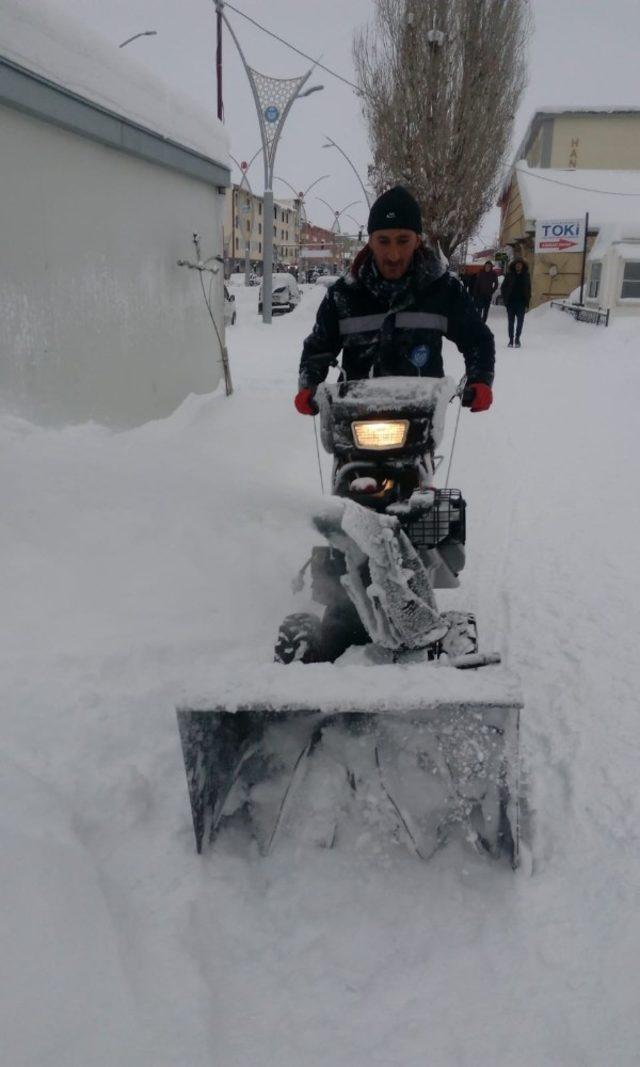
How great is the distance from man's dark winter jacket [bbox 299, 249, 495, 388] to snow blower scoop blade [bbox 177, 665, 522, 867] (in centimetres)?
169

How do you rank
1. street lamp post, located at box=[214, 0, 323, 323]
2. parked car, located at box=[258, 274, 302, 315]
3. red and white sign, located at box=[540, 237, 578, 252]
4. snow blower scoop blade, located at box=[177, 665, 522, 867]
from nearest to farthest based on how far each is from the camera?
snow blower scoop blade, located at box=[177, 665, 522, 867] → street lamp post, located at box=[214, 0, 323, 323] → red and white sign, located at box=[540, 237, 578, 252] → parked car, located at box=[258, 274, 302, 315]

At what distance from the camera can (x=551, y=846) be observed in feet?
7.84

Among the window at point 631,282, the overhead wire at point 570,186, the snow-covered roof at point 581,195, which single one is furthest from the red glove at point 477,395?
the overhead wire at point 570,186

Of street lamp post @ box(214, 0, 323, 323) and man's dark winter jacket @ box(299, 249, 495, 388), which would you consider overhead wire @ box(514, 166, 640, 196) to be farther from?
man's dark winter jacket @ box(299, 249, 495, 388)

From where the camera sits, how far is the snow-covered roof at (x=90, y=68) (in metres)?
5.31

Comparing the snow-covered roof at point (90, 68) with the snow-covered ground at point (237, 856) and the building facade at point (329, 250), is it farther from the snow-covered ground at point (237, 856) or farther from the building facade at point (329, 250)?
the building facade at point (329, 250)

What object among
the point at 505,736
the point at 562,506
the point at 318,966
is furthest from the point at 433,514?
the point at 562,506

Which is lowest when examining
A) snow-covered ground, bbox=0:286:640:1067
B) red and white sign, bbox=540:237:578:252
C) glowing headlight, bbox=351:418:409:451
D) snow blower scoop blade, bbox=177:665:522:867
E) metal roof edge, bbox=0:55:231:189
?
snow-covered ground, bbox=0:286:640:1067

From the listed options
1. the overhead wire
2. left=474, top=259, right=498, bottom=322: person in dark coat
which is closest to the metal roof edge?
left=474, top=259, right=498, bottom=322: person in dark coat

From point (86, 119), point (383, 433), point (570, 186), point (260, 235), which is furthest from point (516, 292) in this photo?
point (260, 235)

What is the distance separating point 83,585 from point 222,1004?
106 inches

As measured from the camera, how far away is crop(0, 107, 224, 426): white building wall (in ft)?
18.2

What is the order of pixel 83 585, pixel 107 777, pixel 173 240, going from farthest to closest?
pixel 173 240
pixel 83 585
pixel 107 777

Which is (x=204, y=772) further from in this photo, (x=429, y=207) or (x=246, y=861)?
(x=429, y=207)
